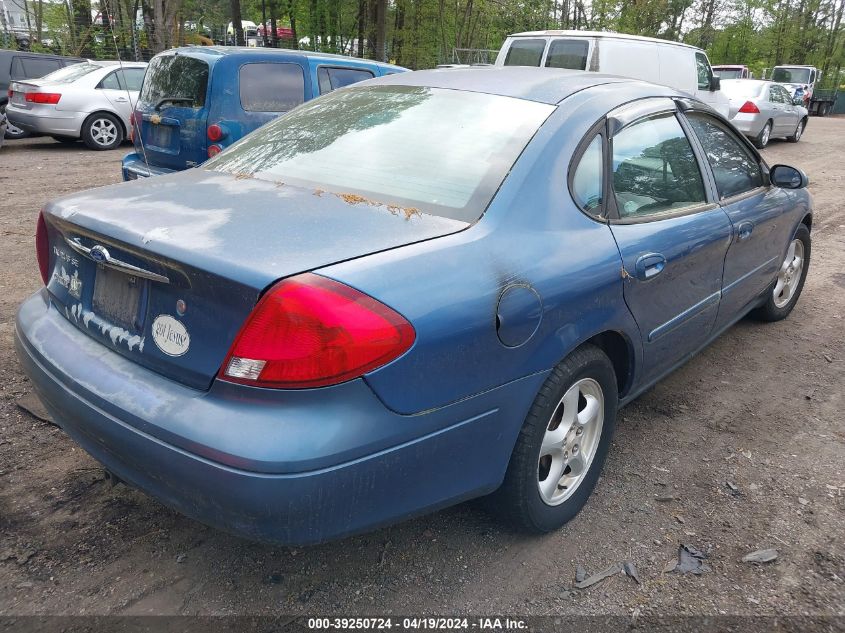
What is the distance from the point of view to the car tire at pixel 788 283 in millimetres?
4879

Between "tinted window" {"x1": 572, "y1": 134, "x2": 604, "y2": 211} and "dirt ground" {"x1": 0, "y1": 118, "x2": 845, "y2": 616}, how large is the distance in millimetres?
1234

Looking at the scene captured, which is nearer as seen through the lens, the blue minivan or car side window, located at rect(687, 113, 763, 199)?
car side window, located at rect(687, 113, 763, 199)

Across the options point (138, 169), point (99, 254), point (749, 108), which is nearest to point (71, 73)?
point (138, 169)

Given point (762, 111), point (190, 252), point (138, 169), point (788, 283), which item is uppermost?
point (190, 252)

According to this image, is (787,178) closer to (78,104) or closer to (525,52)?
(525,52)

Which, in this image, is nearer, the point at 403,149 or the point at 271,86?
the point at 403,149

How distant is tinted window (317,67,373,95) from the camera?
7609 millimetres

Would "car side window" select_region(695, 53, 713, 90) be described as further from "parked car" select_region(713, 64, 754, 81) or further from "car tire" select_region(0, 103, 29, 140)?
"car tire" select_region(0, 103, 29, 140)

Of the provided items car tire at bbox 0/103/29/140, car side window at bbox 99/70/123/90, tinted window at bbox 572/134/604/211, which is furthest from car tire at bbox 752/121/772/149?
tinted window at bbox 572/134/604/211

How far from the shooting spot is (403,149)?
2.78 metres

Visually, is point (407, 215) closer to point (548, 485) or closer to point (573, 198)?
point (573, 198)

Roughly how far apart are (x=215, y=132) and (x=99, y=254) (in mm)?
4585

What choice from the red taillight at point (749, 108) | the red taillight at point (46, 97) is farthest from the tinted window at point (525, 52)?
the red taillight at point (46, 97)

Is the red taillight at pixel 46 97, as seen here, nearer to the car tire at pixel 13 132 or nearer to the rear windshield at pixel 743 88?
the car tire at pixel 13 132
